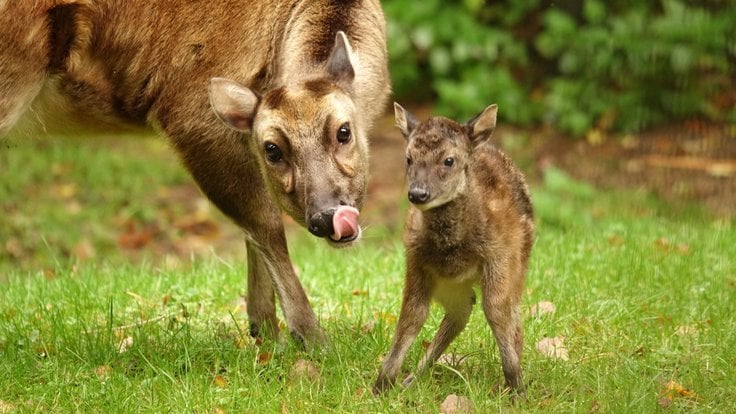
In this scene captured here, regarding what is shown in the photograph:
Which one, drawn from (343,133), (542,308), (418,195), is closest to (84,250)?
(542,308)

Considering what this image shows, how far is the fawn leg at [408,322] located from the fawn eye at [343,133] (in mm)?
795

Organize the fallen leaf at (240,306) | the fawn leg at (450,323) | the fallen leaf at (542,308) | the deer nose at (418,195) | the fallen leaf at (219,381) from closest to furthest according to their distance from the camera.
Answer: the deer nose at (418,195) < the fawn leg at (450,323) < the fallen leaf at (219,381) < the fallen leaf at (542,308) < the fallen leaf at (240,306)

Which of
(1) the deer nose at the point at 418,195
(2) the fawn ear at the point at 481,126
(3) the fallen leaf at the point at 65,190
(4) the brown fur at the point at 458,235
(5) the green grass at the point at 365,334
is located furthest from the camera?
(3) the fallen leaf at the point at 65,190

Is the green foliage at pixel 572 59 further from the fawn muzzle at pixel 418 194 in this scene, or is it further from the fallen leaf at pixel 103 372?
the fawn muzzle at pixel 418 194

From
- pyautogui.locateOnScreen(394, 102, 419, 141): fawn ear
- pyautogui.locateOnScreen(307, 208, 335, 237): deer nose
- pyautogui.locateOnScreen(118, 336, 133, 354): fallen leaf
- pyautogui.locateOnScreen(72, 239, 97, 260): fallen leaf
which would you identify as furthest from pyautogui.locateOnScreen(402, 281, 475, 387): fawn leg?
pyautogui.locateOnScreen(72, 239, 97, 260): fallen leaf

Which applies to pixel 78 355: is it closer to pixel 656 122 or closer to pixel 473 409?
pixel 473 409

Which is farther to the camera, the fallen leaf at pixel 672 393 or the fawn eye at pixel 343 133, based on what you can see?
the fawn eye at pixel 343 133

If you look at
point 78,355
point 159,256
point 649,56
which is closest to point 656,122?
point 649,56

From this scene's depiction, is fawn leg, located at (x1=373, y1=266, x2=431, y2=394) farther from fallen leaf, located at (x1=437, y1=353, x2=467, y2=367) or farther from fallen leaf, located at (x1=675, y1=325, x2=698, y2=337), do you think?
fallen leaf, located at (x1=675, y1=325, x2=698, y2=337)

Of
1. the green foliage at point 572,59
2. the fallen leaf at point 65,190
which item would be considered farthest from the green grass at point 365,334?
the green foliage at point 572,59

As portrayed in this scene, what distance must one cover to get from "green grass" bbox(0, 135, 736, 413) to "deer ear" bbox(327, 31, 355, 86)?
3.98ft

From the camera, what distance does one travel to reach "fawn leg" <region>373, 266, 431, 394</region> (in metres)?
5.16

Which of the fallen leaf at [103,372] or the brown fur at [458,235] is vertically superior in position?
the brown fur at [458,235]

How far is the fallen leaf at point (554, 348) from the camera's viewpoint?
573 cm
